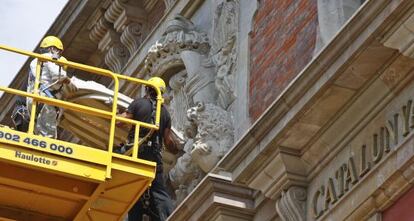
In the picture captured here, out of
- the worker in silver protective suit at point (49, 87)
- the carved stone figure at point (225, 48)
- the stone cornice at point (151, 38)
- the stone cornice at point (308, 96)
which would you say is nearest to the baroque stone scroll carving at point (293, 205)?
the stone cornice at point (308, 96)

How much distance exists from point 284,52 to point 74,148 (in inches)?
144

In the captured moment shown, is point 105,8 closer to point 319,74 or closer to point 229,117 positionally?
point 229,117

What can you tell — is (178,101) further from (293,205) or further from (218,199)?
(293,205)

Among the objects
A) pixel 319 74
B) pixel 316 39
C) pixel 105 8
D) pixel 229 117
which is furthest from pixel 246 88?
pixel 105 8

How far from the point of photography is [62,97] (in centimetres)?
2088

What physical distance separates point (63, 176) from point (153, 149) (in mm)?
1656

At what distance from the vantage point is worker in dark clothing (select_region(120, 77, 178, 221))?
2009 cm

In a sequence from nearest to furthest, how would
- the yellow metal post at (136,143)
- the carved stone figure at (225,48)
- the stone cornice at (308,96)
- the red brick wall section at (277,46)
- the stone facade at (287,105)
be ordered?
1. the stone cornice at (308,96)
2. the stone facade at (287,105)
3. the yellow metal post at (136,143)
4. the red brick wall section at (277,46)
5. the carved stone figure at (225,48)

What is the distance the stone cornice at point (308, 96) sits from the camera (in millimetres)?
17922

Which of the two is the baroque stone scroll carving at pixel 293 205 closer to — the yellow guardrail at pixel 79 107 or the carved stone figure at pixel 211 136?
the yellow guardrail at pixel 79 107

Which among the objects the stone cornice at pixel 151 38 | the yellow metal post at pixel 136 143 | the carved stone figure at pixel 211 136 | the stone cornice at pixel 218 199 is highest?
the stone cornice at pixel 151 38

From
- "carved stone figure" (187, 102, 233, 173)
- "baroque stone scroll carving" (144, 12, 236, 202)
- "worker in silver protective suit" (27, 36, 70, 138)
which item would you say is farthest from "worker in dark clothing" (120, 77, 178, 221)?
"baroque stone scroll carving" (144, 12, 236, 202)

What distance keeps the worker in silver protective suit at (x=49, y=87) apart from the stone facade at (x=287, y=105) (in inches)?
77.8

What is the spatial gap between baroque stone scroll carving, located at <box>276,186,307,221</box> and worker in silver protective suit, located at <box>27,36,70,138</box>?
8.68 feet
